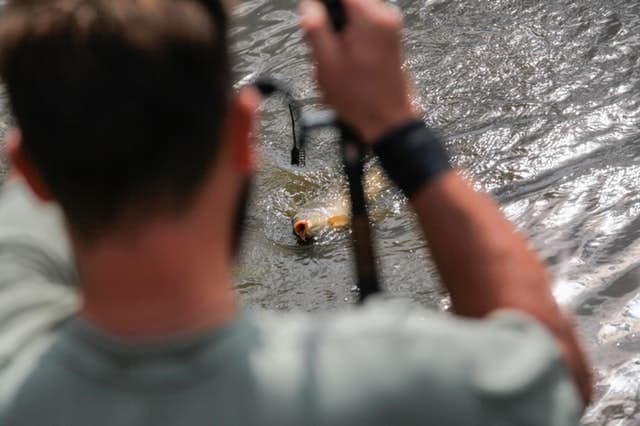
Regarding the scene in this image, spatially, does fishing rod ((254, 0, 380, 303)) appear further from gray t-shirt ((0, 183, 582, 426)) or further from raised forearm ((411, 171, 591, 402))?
gray t-shirt ((0, 183, 582, 426))

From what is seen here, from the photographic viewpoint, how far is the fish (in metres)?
3.82

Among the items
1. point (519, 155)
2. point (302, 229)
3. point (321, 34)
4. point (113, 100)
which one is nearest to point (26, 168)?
point (113, 100)

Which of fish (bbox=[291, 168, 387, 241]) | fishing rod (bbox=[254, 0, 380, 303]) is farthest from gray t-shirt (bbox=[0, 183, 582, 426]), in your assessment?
fish (bbox=[291, 168, 387, 241])

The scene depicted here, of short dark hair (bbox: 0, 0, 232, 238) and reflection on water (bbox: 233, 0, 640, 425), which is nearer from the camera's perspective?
short dark hair (bbox: 0, 0, 232, 238)

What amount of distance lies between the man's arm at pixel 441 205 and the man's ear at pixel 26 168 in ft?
0.97

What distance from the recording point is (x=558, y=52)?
486cm

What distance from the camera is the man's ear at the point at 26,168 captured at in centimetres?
100

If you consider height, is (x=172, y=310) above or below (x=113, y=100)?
below

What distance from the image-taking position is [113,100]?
0.91 m

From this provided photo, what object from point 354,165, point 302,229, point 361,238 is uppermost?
point 354,165

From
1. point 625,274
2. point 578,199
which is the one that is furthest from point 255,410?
point 578,199

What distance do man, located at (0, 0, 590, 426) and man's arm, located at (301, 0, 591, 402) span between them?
0.07 metres

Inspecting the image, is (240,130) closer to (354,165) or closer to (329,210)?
(354,165)

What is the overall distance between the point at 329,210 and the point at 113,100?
9.91 ft
